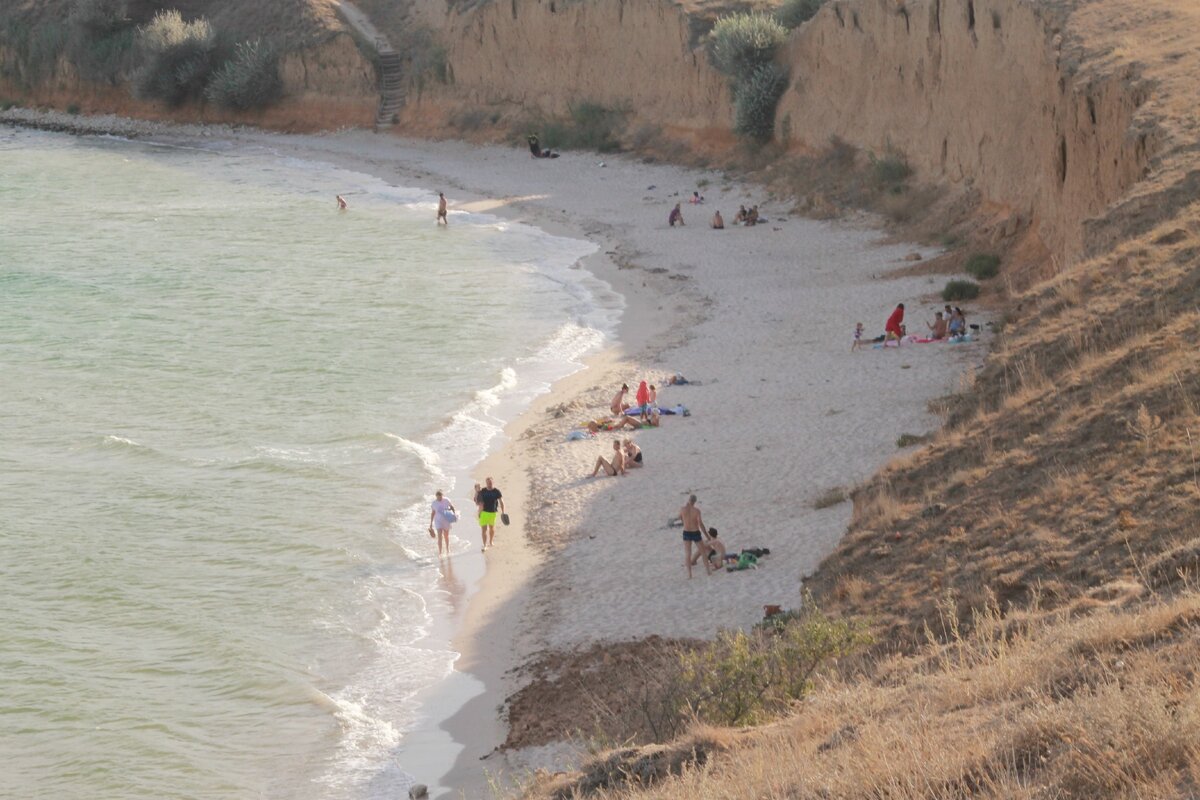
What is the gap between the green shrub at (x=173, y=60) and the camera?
60875 millimetres

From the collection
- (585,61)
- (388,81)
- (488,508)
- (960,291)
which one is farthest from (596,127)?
(488,508)

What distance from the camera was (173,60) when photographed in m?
61.7

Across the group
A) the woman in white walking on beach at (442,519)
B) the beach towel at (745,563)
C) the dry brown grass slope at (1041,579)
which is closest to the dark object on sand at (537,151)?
the dry brown grass slope at (1041,579)

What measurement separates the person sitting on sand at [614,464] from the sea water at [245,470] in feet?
6.36

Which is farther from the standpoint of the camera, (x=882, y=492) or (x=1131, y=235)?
(x=1131, y=235)

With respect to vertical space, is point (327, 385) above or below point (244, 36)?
below

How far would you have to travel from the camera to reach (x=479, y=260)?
120 feet

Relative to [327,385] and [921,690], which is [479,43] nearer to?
[327,385]

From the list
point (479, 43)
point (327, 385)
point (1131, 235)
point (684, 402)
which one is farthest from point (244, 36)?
point (1131, 235)

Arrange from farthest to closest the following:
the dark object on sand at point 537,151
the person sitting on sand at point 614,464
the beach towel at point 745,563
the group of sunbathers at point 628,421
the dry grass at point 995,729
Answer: the dark object on sand at point 537,151, the group of sunbathers at point 628,421, the person sitting on sand at point 614,464, the beach towel at point 745,563, the dry grass at point 995,729

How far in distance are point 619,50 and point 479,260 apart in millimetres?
15850

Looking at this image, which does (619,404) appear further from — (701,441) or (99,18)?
(99,18)

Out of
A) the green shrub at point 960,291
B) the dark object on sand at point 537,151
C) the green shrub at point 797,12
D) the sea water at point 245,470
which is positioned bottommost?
the sea water at point 245,470

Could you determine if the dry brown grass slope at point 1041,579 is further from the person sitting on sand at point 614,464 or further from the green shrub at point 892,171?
the green shrub at point 892,171
